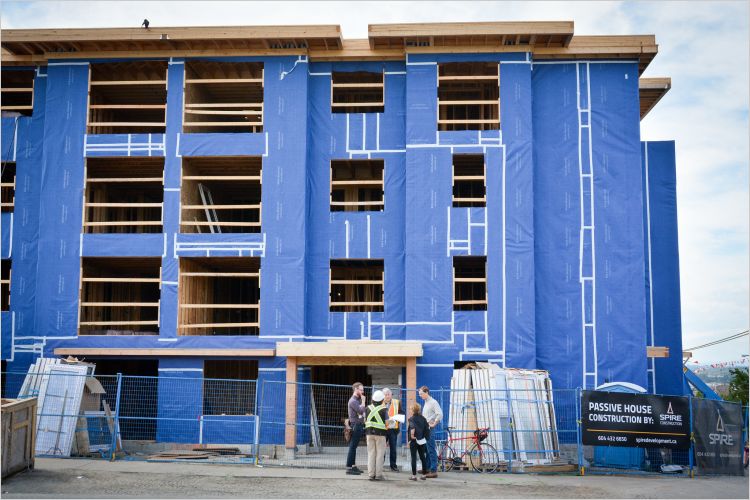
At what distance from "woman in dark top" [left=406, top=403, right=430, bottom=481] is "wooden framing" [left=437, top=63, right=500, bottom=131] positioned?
11167 mm

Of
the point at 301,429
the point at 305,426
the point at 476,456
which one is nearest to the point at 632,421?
the point at 476,456

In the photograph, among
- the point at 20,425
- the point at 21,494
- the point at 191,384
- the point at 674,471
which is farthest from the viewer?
the point at 191,384

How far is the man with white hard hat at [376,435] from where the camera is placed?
644 inches

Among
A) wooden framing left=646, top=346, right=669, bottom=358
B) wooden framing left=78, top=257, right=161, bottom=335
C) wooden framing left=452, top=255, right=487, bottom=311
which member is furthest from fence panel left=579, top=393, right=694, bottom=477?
wooden framing left=78, top=257, right=161, bottom=335

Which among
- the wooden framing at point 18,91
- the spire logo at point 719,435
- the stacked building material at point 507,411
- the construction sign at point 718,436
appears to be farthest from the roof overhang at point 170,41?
the spire logo at point 719,435

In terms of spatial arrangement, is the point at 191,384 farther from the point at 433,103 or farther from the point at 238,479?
the point at 433,103

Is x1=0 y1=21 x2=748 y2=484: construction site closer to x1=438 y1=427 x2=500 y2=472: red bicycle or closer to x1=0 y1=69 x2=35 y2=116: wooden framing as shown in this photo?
x1=0 y1=69 x2=35 y2=116: wooden framing

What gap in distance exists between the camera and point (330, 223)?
82.6 ft

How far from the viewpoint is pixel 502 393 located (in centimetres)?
2072

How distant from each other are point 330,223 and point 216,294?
6825mm

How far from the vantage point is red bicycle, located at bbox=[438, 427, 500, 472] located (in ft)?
63.6

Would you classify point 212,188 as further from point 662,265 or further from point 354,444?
point 662,265

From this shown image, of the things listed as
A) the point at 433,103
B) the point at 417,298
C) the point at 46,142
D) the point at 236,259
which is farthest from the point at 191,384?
the point at 433,103

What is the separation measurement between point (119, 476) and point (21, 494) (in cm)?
229
